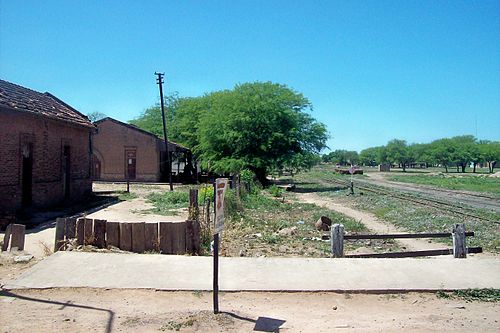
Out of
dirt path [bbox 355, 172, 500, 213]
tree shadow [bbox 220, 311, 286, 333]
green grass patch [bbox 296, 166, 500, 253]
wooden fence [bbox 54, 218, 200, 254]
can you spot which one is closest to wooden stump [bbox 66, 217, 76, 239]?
wooden fence [bbox 54, 218, 200, 254]

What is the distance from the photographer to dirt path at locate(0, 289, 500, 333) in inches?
227

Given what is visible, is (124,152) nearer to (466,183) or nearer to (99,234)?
(99,234)

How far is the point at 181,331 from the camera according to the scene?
560 centimetres

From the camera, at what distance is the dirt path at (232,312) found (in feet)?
18.9

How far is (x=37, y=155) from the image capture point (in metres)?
19.2

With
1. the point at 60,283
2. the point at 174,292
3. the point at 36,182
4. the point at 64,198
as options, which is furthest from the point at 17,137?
the point at 174,292

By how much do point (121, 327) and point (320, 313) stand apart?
→ 266 centimetres

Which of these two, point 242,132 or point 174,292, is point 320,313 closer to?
point 174,292

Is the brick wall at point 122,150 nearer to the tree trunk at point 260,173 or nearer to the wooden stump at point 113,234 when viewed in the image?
the tree trunk at point 260,173

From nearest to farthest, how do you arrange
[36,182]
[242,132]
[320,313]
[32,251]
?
[320,313]
[32,251]
[36,182]
[242,132]

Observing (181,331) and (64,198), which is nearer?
(181,331)

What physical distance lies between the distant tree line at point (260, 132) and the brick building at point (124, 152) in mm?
4988

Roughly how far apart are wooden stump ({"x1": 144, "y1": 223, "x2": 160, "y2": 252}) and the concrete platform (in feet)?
1.80

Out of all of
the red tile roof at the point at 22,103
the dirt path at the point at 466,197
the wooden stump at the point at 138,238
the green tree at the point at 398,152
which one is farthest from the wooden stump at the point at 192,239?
the green tree at the point at 398,152
